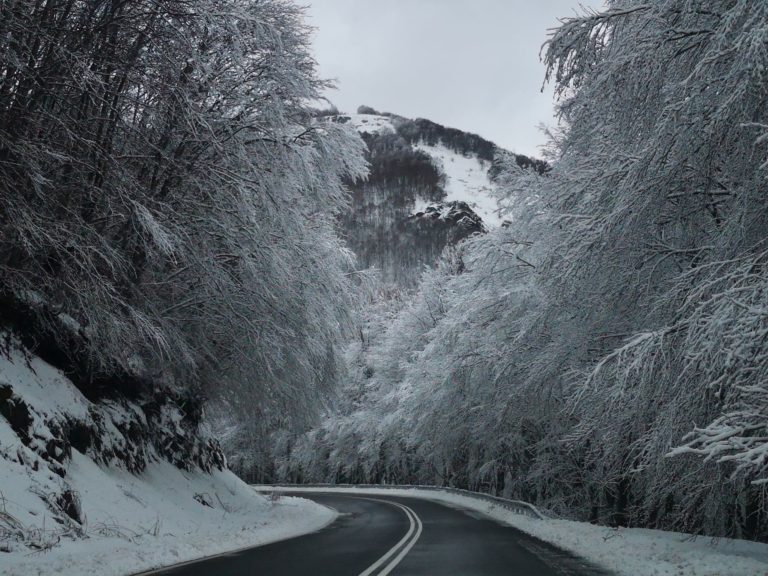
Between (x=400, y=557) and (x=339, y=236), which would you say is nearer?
(x=400, y=557)

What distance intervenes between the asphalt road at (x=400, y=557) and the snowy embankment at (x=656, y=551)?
0.44m

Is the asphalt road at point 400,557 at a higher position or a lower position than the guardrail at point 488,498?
higher

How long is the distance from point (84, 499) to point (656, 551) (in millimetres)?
8814

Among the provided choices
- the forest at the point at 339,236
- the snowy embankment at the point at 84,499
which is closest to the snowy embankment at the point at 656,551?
the forest at the point at 339,236

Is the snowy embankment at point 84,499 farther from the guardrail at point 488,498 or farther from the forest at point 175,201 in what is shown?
the guardrail at point 488,498

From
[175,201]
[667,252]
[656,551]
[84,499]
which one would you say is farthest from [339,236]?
[656,551]

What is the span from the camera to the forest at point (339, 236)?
7.23 meters

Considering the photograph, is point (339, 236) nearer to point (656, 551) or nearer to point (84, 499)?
point (84, 499)

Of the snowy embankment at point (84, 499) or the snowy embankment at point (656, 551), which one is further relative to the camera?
the snowy embankment at point (656, 551)

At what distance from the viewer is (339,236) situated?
20.7 metres

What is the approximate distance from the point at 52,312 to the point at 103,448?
2860 mm

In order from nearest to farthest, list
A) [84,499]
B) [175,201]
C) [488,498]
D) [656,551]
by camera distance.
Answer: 1. [656,551]
2. [84,499]
3. [175,201]
4. [488,498]

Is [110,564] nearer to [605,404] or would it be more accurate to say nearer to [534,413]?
[605,404]

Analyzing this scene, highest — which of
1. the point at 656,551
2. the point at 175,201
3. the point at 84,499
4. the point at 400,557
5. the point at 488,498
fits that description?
the point at 175,201
